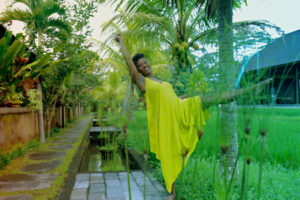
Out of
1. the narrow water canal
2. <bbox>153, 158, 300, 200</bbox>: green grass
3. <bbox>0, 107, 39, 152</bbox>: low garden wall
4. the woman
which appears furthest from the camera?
the narrow water canal

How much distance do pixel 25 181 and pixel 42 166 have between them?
0.97 meters

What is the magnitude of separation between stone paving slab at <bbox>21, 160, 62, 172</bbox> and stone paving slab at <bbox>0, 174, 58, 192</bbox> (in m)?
A: 0.34

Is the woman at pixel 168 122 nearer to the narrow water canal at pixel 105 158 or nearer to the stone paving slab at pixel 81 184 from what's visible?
the stone paving slab at pixel 81 184

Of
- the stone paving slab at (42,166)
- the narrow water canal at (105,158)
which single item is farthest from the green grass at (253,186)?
the stone paving slab at (42,166)

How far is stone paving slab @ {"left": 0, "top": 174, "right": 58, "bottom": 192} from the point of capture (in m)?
3.40

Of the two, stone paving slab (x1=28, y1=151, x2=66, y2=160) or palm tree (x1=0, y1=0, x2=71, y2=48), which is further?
palm tree (x1=0, y1=0, x2=71, y2=48)

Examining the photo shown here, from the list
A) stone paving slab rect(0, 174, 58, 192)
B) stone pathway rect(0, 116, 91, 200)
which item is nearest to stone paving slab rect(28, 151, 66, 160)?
stone pathway rect(0, 116, 91, 200)

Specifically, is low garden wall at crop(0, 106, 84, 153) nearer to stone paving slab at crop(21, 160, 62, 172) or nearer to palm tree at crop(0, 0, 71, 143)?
palm tree at crop(0, 0, 71, 143)

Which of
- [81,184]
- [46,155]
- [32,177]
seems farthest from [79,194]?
[46,155]

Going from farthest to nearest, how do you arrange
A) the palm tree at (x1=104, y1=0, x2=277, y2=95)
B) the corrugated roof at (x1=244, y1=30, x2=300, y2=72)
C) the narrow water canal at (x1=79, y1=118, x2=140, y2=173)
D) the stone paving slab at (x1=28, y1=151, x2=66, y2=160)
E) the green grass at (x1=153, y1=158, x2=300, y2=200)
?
the stone paving slab at (x1=28, y1=151, x2=66, y2=160) → the narrow water canal at (x1=79, y1=118, x2=140, y2=173) → the palm tree at (x1=104, y1=0, x2=277, y2=95) → the green grass at (x1=153, y1=158, x2=300, y2=200) → the corrugated roof at (x1=244, y1=30, x2=300, y2=72)

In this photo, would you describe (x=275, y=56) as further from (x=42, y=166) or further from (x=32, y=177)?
(x=42, y=166)

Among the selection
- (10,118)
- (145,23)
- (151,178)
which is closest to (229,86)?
(151,178)

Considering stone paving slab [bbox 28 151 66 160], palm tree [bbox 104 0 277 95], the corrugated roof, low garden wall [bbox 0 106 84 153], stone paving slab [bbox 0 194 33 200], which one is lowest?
stone paving slab [bbox 28 151 66 160]

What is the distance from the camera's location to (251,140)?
1.03 metres
